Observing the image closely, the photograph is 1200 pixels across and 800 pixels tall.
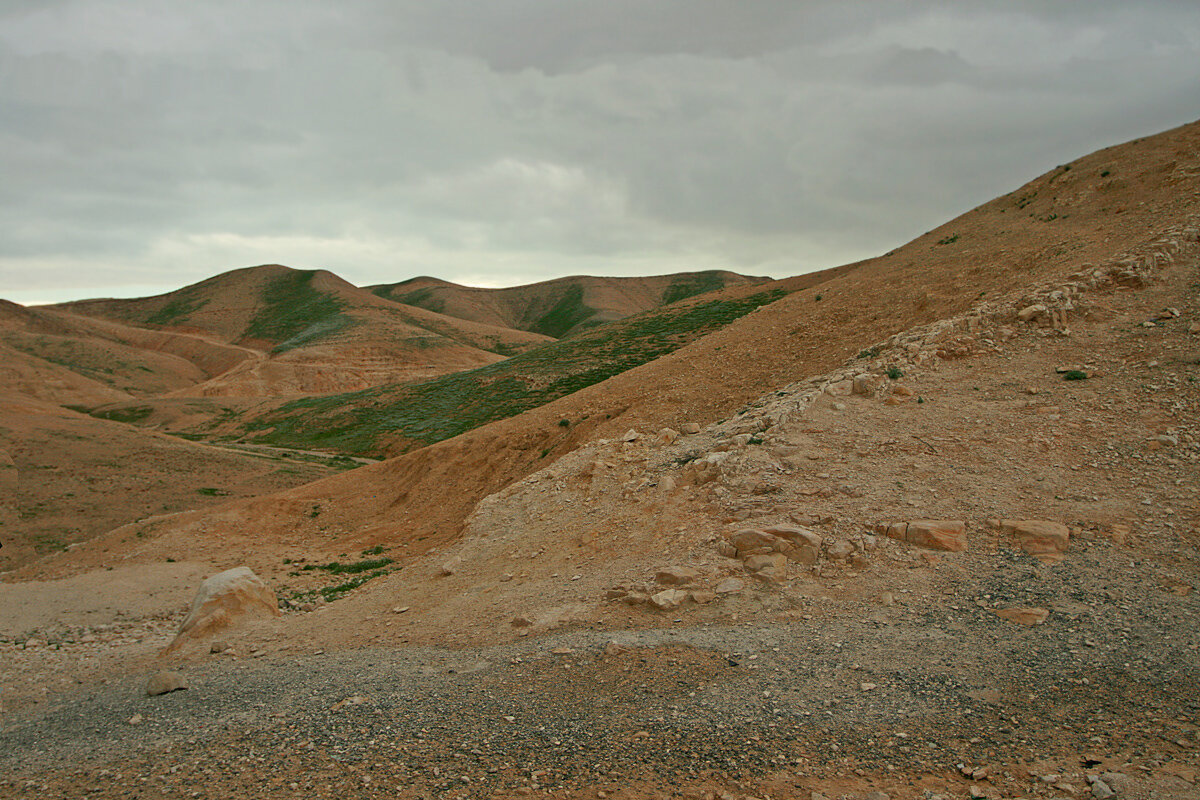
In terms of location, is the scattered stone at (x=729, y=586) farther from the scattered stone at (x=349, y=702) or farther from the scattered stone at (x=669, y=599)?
the scattered stone at (x=349, y=702)

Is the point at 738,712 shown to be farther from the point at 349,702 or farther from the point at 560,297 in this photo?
the point at 560,297

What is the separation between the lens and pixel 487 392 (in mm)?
38062

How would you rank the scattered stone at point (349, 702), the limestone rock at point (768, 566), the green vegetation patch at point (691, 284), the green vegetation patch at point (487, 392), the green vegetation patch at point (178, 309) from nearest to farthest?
the scattered stone at point (349, 702) < the limestone rock at point (768, 566) < the green vegetation patch at point (487, 392) < the green vegetation patch at point (178, 309) < the green vegetation patch at point (691, 284)

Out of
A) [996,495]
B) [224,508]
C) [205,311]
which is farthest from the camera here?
[205,311]

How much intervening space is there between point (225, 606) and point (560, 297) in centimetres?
13870

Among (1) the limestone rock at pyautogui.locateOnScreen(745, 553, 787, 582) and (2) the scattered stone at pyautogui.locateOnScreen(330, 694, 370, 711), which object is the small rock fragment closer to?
(1) the limestone rock at pyautogui.locateOnScreen(745, 553, 787, 582)

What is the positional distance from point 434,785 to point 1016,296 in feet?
41.7

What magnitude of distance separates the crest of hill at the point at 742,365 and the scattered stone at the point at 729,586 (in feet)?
20.7

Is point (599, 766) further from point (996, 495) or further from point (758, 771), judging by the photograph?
point (996, 495)

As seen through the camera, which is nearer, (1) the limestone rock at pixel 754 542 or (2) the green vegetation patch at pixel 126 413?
(1) the limestone rock at pixel 754 542

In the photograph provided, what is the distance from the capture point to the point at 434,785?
197 inches

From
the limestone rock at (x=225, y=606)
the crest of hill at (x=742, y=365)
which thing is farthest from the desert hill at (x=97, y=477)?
the limestone rock at (x=225, y=606)

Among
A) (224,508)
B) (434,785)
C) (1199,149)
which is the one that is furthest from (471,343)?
(434,785)

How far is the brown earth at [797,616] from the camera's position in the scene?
4.97 metres
